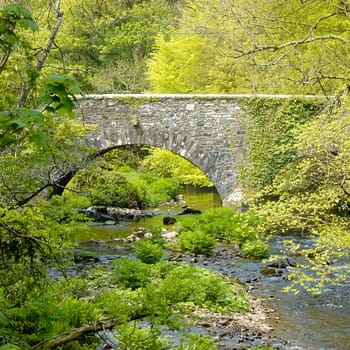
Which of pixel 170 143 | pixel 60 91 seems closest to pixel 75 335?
pixel 60 91

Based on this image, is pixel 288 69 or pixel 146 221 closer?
pixel 288 69

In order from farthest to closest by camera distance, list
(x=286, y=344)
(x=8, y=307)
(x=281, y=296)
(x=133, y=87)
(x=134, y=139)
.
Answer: (x=133, y=87)
(x=134, y=139)
(x=281, y=296)
(x=286, y=344)
(x=8, y=307)

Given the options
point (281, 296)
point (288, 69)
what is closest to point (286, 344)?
point (281, 296)

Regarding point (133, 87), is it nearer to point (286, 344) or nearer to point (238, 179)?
point (238, 179)

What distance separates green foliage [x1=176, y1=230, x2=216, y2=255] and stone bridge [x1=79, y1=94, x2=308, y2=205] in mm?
2856

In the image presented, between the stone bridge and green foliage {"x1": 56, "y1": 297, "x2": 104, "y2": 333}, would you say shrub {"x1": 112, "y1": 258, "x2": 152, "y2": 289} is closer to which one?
green foliage {"x1": 56, "y1": 297, "x2": 104, "y2": 333}

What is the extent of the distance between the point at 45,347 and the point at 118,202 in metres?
15.4

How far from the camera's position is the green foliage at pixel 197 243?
12750 mm

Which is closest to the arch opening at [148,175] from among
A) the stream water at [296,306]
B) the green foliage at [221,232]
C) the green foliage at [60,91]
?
the green foliage at [221,232]

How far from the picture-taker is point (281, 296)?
9656 mm

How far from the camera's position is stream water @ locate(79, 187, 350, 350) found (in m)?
7.73

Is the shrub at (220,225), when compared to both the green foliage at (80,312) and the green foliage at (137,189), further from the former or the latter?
the green foliage at (80,312)

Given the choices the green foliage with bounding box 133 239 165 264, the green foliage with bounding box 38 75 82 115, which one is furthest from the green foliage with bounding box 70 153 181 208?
Answer: the green foliage with bounding box 38 75 82 115

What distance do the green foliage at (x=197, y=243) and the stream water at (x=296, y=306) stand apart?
22.9 inches
